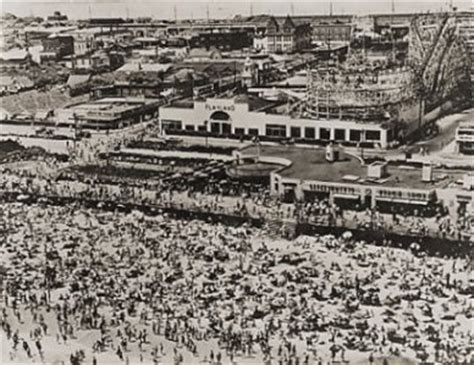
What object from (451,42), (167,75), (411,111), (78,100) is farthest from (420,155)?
(78,100)

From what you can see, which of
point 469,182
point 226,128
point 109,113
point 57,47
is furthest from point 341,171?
point 57,47

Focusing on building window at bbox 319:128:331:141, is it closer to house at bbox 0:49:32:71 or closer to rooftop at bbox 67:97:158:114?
rooftop at bbox 67:97:158:114

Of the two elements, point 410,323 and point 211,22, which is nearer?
point 410,323

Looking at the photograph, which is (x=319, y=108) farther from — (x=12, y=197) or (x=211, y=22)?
(x=12, y=197)

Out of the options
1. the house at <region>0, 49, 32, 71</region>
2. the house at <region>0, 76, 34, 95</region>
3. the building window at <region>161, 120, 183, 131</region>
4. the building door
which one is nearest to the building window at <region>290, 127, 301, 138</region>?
the building door

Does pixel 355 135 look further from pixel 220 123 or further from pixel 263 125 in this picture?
pixel 220 123

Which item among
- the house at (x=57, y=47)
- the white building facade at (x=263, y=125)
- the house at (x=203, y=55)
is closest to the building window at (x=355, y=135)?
the white building facade at (x=263, y=125)
